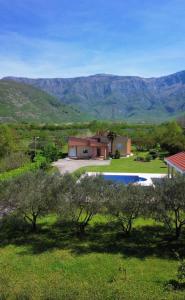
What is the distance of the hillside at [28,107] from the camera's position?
498ft

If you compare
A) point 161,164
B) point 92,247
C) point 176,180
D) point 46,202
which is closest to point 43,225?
point 46,202

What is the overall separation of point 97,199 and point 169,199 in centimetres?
306

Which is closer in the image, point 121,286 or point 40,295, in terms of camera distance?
point 40,295

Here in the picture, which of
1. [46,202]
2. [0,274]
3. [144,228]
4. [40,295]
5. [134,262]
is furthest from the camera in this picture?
[144,228]

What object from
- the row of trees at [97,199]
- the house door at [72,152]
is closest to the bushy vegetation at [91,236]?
the row of trees at [97,199]

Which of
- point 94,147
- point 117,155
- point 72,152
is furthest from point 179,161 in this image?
point 72,152

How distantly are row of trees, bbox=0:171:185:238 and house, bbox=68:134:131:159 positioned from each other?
3427 centimetres

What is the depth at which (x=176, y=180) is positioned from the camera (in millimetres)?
14359

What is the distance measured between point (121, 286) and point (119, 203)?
4539mm

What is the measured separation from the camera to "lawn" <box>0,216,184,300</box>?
9430 millimetres

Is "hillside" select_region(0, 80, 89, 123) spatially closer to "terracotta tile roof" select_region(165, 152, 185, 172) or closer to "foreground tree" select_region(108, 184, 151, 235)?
"terracotta tile roof" select_region(165, 152, 185, 172)

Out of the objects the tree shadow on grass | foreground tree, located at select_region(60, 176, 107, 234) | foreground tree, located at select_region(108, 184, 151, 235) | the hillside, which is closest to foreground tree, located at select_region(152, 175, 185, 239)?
foreground tree, located at select_region(108, 184, 151, 235)

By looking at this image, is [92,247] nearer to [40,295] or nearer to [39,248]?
[39,248]

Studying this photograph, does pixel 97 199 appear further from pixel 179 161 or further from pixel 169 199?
pixel 179 161
